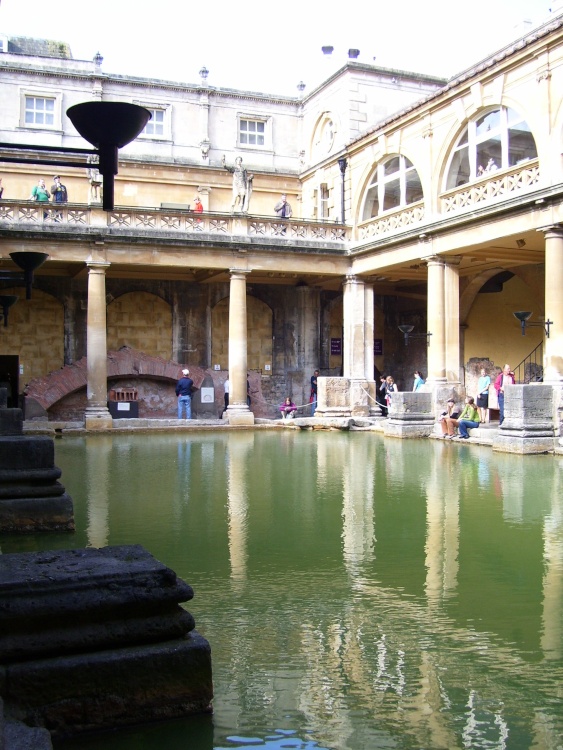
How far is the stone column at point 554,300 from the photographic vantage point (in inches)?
628

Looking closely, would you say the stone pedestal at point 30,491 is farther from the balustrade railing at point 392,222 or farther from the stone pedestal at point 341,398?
the stone pedestal at point 341,398

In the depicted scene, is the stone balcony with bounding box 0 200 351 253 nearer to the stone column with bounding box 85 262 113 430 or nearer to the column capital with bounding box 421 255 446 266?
the stone column with bounding box 85 262 113 430

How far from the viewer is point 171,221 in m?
22.5

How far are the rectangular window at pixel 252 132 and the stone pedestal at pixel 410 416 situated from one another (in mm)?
14773

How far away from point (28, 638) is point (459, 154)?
750 inches

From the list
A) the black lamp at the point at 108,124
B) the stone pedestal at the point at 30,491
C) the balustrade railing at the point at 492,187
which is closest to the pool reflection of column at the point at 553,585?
the black lamp at the point at 108,124

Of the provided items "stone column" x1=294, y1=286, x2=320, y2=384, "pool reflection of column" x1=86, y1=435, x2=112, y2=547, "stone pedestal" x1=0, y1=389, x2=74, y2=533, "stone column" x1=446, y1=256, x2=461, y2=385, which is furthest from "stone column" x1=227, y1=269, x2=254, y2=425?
"stone pedestal" x1=0, y1=389, x2=74, y2=533

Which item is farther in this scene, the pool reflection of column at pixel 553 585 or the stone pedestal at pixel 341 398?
the stone pedestal at pixel 341 398

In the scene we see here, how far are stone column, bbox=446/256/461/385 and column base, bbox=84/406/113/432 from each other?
8.80 metres

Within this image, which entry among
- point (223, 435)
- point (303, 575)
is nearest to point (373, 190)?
point (223, 435)

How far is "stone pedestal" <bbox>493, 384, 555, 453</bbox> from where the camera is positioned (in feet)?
48.0

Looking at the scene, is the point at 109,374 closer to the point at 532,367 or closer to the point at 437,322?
the point at 437,322

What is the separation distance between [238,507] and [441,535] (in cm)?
238

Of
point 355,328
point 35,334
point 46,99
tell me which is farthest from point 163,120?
point 355,328
